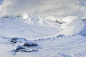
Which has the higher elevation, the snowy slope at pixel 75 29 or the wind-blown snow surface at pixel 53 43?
the snowy slope at pixel 75 29

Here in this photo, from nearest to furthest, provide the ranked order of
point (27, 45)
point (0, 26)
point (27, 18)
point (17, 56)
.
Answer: point (17, 56), point (27, 45), point (0, 26), point (27, 18)

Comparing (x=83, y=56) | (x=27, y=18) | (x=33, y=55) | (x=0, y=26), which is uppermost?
(x=27, y=18)

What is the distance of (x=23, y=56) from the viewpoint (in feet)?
23.0

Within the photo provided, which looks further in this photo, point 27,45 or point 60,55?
point 27,45

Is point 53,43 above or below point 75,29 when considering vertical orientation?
below

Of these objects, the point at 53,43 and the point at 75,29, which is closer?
the point at 53,43

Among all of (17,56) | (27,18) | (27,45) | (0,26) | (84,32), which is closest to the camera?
(17,56)

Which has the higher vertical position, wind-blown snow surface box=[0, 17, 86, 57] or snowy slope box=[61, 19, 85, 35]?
snowy slope box=[61, 19, 85, 35]

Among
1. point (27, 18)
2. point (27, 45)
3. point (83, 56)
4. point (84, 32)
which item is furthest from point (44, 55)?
point (27, 18)

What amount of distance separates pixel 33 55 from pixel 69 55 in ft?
10.2

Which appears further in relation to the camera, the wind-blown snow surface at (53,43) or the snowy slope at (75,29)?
the snowy slope at (75,29)

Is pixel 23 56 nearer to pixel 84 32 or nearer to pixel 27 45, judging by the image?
pixel 27 45

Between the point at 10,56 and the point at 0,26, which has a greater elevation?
the point at 0,26

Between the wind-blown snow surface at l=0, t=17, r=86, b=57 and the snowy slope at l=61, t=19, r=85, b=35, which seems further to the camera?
the snowy slope at l=61, t=19, r=85, b=35
